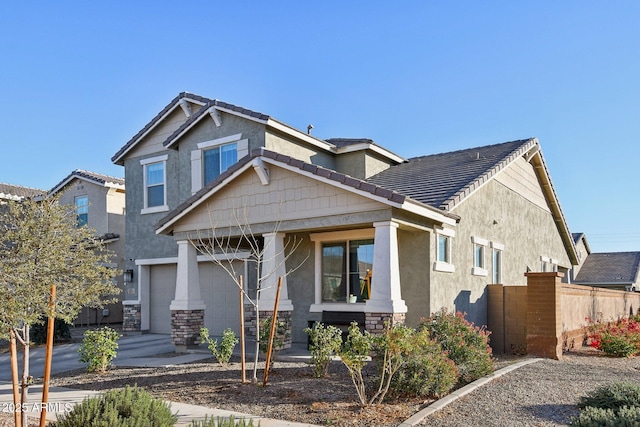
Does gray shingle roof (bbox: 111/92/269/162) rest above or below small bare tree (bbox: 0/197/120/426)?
above

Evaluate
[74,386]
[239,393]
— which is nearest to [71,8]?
[74,386]

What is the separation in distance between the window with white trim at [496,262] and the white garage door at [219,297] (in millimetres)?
7339

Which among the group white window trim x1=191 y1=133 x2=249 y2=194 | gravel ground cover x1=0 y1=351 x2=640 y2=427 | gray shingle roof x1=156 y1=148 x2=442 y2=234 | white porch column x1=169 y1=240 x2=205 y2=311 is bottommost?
gravel ground cover x1=0 y1=351 x2=640 y2=427

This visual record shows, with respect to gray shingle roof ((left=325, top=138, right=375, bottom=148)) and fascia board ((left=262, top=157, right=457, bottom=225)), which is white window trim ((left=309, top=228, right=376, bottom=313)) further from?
gray shingle roof ((left=325, top=138, right=375, bottom=148))

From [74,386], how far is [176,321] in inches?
157

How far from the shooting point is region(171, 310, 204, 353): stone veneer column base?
14.0 m

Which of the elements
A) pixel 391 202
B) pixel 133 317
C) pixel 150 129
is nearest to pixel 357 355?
pixel 391 202

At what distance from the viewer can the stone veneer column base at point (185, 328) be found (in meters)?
14.0

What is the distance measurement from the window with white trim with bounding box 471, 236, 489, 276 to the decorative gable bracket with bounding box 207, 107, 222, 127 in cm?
823

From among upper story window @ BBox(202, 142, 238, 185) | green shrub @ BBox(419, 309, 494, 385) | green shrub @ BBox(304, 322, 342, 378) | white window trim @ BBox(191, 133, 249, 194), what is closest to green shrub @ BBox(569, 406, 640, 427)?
green shrub @ BBox(419, 309, 494, 385)

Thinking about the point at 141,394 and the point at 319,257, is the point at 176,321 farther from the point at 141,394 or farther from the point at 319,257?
the point at 141,394

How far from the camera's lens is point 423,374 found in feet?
27.5

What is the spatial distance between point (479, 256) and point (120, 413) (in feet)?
38.2

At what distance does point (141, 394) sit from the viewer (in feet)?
20.5
